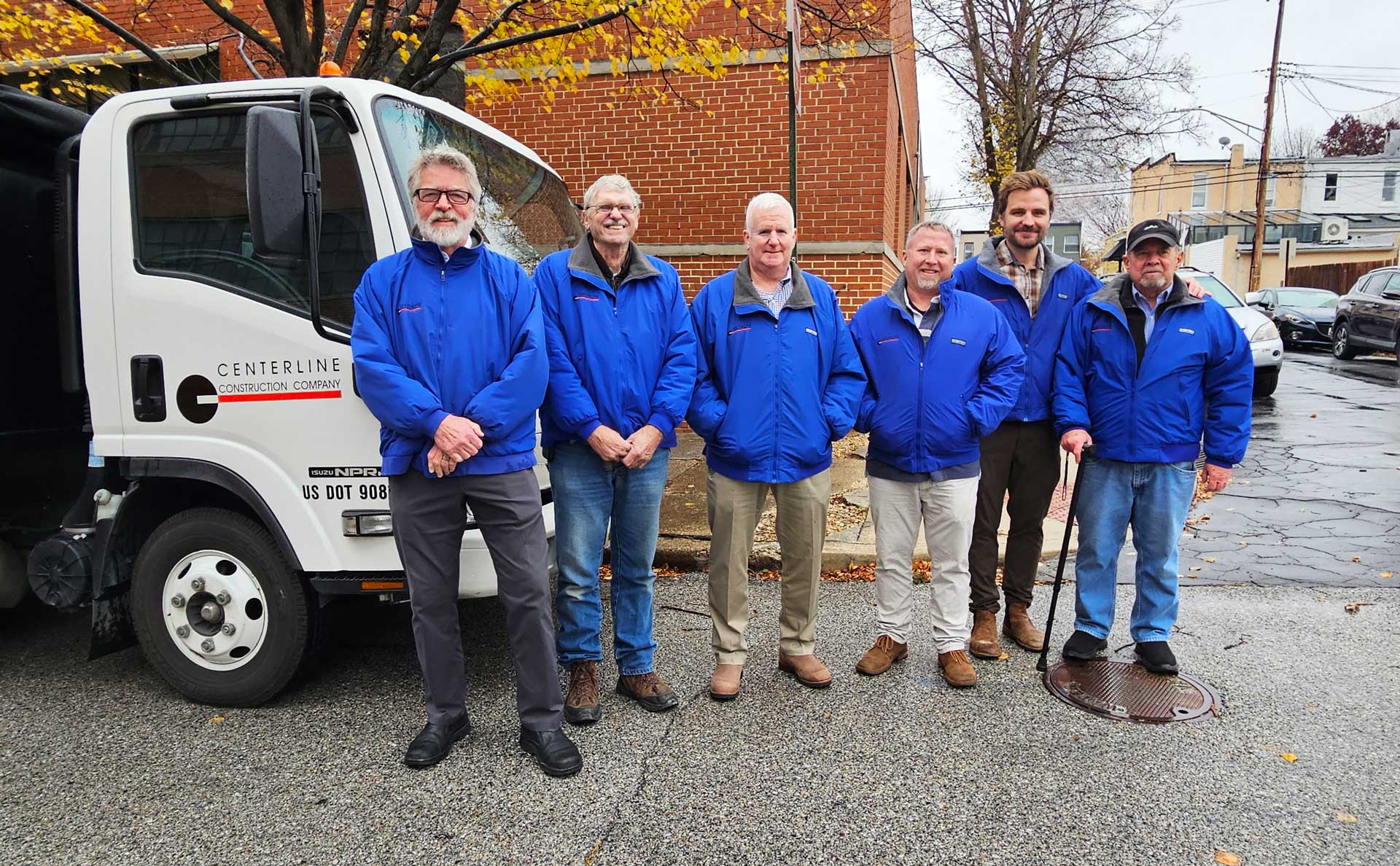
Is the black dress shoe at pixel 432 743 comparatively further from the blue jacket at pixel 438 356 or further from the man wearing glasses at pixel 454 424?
the blue jacket at pixel 438 356

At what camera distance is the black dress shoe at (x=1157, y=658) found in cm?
397

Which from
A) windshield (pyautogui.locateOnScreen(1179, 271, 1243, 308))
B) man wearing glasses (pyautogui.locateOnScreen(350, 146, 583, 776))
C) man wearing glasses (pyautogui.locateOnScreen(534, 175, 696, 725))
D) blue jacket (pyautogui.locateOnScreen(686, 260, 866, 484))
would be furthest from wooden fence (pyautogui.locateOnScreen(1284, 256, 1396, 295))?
man wearing glasses (pyautogui.locateOnScreen(350, 146, 583, 776))

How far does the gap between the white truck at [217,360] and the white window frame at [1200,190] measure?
210 feet

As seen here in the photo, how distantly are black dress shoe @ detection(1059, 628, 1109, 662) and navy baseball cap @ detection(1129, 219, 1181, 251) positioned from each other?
1.76m

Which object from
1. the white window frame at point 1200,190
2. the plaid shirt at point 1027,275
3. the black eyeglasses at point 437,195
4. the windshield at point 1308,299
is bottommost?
the windshield at point 1308,299

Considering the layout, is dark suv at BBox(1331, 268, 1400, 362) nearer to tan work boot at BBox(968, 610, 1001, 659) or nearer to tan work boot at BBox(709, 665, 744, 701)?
tan work boot at BBox(968, 610, 1001, 659)

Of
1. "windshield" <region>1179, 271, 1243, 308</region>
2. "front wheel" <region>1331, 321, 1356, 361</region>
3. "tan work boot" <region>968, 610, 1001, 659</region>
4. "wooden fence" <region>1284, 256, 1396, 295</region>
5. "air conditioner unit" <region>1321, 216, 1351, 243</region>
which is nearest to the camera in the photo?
"tan work boot" <region>968, 610, 1001, 659</region>

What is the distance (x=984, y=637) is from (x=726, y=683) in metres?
1.34

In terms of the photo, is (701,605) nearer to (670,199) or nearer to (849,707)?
(849,707)

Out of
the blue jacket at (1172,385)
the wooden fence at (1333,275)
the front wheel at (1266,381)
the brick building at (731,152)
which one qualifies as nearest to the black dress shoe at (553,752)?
the blue jacket at (1172,385)

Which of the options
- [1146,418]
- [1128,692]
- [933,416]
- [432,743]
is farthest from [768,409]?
[1128,692]

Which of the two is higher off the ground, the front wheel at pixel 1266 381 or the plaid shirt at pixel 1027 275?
the plaid shirt at pixel 1027 275

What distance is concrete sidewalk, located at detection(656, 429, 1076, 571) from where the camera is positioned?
5684mm

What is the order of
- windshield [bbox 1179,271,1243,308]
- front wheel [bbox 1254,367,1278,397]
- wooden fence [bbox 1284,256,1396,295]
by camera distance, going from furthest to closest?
wooden fence [bbox 1284,256,1396,295], front wheel [bbox 1254,367,1278,397], windshield [bbox 1179,271,1243,308]
